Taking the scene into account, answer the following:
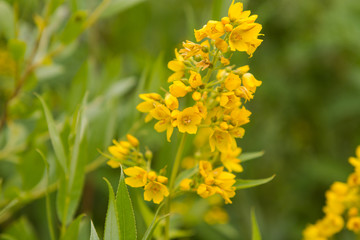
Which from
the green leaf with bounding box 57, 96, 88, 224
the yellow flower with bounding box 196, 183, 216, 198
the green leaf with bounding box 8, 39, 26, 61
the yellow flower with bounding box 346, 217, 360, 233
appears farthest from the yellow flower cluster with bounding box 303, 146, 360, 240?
the green leaf with bounding box 8, 39, 26, 61

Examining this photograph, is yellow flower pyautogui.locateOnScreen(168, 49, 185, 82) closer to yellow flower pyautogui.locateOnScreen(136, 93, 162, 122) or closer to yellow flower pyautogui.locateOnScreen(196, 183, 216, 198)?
yellow flower pyautogui.locateOnScreen(136, 93, 162, 122)

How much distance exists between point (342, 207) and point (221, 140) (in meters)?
0.50

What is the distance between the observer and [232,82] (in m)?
0.91

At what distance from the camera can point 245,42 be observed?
911mm

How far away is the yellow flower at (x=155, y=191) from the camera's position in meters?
0.93

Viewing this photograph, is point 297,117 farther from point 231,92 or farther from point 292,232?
point 231,92

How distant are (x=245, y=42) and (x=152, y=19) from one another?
1908 millimetres

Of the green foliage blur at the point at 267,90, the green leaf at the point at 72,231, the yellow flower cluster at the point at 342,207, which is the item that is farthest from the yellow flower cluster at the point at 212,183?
the green foliage blur at the point at 267,90

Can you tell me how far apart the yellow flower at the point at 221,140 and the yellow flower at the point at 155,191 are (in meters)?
→ 0.14

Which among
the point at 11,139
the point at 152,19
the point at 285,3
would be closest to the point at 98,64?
the point at 152,19

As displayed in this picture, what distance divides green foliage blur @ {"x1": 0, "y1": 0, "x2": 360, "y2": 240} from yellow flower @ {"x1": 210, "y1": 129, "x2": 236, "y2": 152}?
0.67 m

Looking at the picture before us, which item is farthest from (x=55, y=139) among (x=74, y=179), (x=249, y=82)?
(x=249, y=82)

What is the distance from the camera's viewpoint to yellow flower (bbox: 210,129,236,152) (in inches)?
37.4

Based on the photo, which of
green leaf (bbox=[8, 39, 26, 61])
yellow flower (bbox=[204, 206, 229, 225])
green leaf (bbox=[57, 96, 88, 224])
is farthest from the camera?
yellow flower (bbox=[204, 206, 229, 225])
